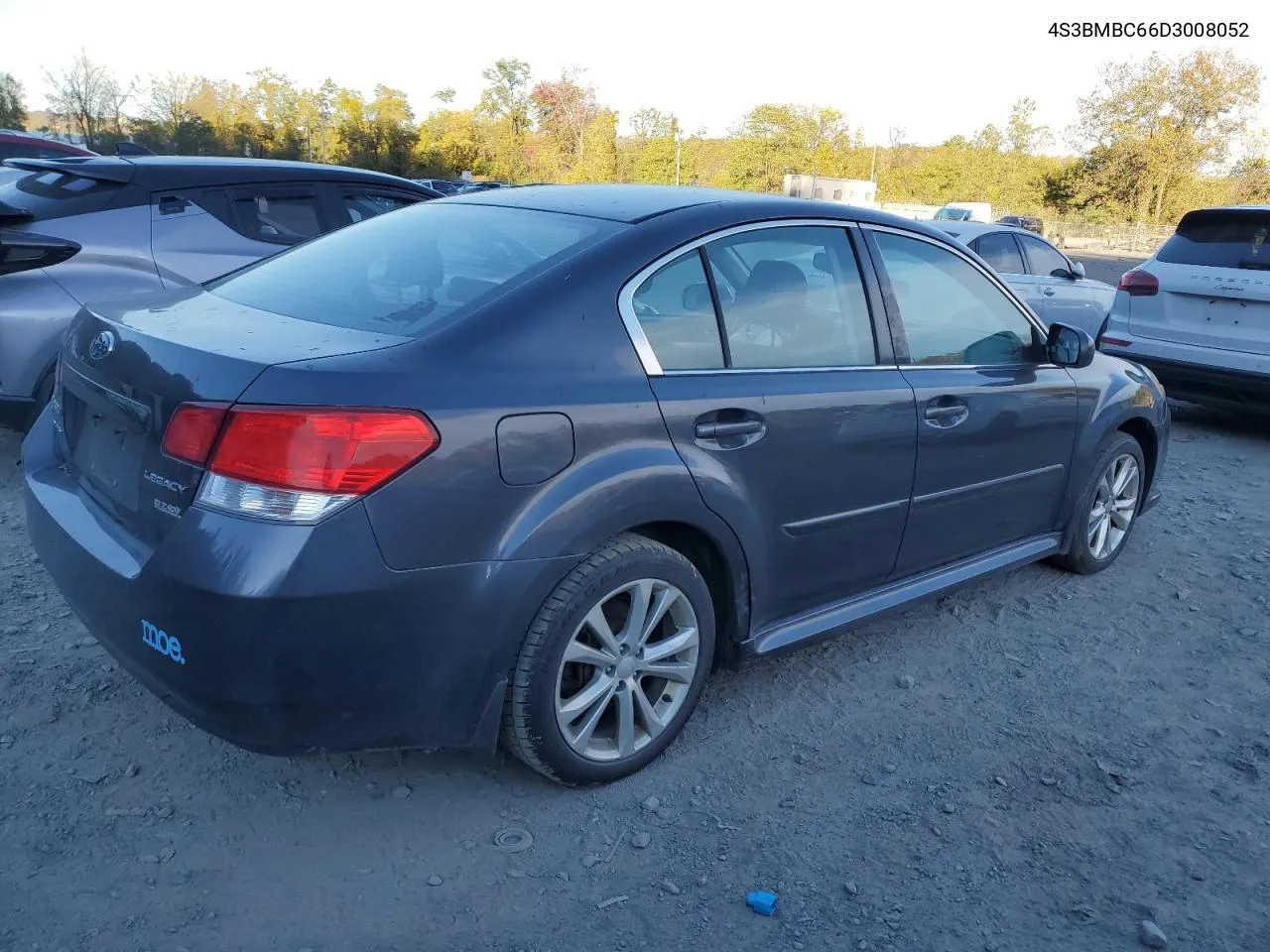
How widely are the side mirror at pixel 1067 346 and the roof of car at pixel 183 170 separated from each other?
422cm

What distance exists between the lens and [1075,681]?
3.79 m

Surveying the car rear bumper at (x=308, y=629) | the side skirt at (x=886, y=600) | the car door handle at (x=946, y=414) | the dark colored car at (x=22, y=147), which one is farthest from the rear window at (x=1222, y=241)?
the dark colored car at (x=22, y=147)

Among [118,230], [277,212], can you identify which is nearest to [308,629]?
[118,230]

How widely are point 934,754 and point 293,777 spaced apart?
1.92 m

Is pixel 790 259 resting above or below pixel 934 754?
above

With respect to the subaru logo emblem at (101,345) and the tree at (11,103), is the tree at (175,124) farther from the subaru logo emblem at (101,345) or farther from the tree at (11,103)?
the subaru logo emblem at (101,345)

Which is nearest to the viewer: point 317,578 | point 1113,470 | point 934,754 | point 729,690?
point 317,578

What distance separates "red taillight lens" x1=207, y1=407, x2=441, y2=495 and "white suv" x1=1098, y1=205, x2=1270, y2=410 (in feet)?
22.8

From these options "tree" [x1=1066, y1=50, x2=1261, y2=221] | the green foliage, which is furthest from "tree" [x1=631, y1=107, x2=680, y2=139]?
"tree" [x1=1066, y1=50, x2=1261, y2=221]

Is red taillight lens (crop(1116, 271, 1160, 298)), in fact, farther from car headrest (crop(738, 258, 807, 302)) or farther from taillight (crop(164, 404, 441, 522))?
taillight (crop(164, 404, 441, 522))

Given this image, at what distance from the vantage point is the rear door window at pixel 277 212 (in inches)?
227

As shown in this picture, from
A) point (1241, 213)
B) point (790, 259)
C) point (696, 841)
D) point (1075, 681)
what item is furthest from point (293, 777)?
point (1241, 213)

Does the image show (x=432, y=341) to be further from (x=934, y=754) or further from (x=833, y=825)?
(x=934, y=754)

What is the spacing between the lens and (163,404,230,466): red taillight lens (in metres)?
2.33
